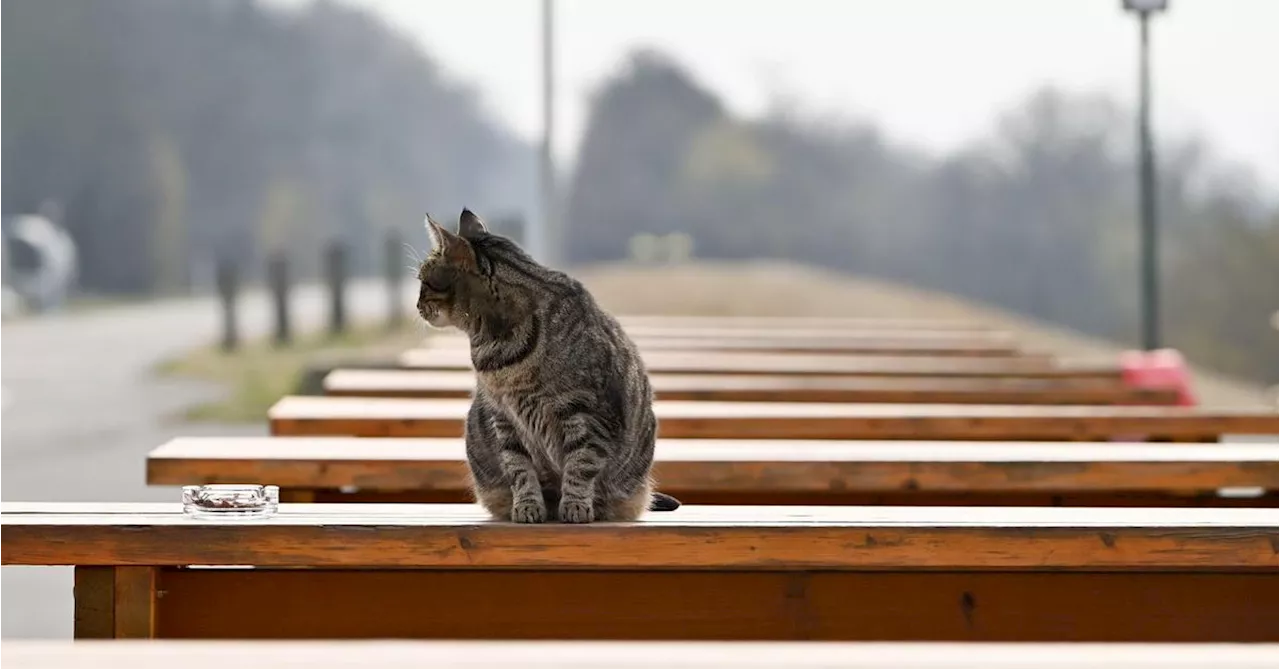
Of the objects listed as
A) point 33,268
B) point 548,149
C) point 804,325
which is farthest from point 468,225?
point 33,268

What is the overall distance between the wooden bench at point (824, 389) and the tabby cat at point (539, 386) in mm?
1432

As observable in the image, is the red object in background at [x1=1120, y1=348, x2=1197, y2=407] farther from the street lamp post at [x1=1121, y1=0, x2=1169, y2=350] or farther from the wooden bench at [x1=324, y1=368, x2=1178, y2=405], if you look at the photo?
the street lamp post at [x1=1121, y1=0, x2=1169, y2=350]

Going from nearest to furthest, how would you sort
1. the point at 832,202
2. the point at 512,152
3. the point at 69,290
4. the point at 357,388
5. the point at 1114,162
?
the point at 357,388, the point at 69,290, the point at 512,152, the point at 832,202, the point at 1114,162

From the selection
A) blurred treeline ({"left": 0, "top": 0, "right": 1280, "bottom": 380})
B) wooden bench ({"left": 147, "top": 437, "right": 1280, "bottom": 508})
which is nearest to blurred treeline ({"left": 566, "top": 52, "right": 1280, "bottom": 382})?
blurred treeline ({"left": 0, "top": 0, "right": 1280, "bottom": 380})

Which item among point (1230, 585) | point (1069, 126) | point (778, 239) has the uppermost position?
point (1069, 126)

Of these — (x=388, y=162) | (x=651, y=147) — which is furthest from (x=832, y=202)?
(x=388, y=162)

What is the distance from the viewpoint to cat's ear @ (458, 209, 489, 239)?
184 cm

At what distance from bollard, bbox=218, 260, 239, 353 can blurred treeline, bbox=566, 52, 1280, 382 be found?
12.2 ft

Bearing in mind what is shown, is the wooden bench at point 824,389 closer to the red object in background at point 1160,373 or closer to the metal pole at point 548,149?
the red object in background at point 1160,373

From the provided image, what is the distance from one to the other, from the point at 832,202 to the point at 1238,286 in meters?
4.15

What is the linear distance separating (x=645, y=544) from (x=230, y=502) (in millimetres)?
434

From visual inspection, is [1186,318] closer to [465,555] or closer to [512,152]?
[512,152]

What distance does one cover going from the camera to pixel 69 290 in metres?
10.3
